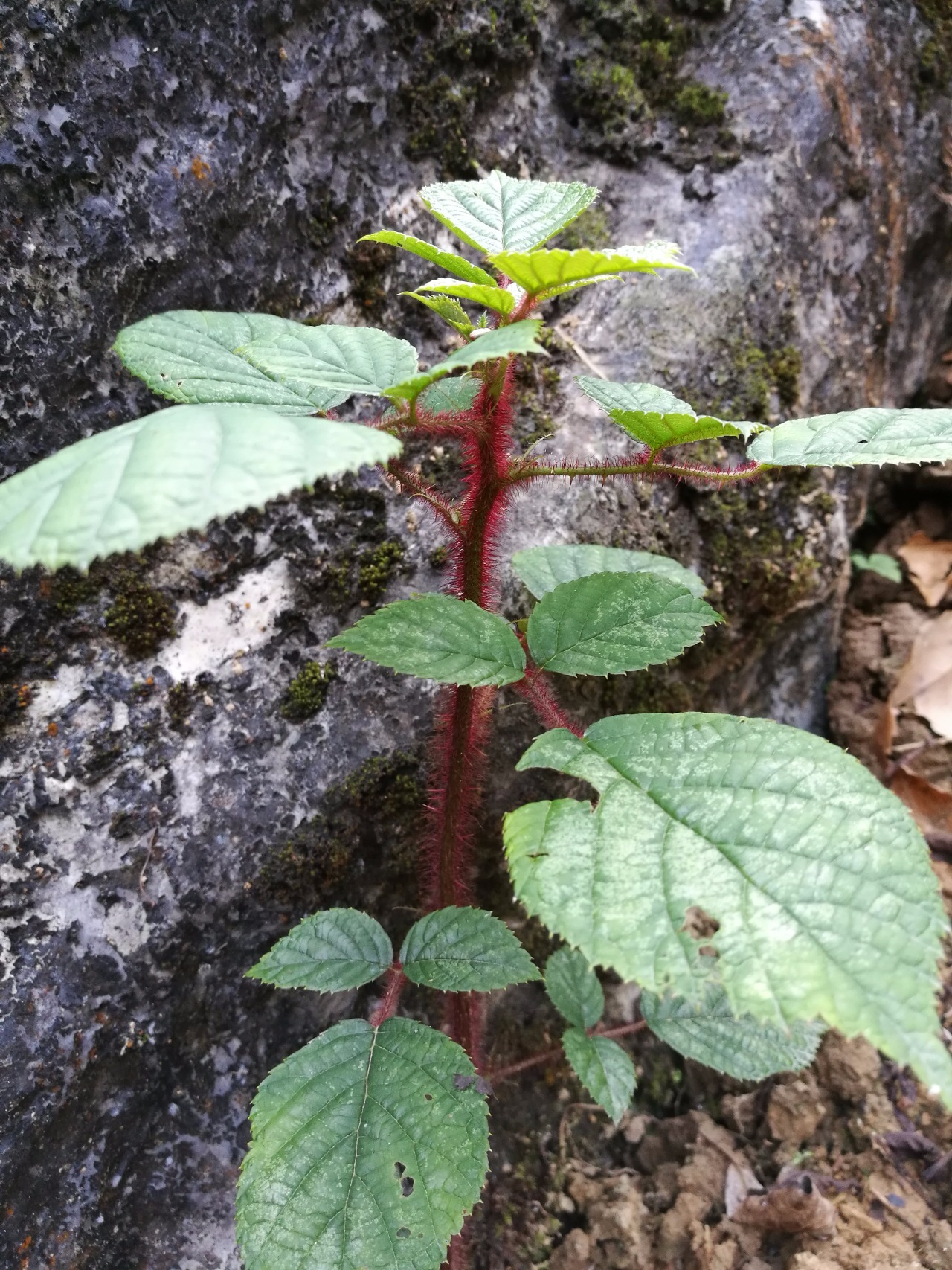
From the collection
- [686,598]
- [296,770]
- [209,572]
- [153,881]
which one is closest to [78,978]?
[153,881]

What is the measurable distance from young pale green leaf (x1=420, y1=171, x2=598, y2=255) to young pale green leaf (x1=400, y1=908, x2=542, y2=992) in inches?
37.3

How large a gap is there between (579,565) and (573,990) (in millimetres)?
795

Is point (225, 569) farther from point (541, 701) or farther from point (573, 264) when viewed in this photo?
point (573, 264)

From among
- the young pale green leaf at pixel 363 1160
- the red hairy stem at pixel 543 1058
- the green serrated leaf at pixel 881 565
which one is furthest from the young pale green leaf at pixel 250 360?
the green serrated leaf at pixel 881 565

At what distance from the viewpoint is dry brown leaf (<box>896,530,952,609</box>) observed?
2623 mm

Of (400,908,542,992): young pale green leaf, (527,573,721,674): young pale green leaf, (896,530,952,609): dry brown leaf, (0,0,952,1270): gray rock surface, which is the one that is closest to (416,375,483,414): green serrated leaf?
(527,573,721,674): young pale green leaf

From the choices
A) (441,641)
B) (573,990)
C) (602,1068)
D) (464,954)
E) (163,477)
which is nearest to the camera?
(163,477)

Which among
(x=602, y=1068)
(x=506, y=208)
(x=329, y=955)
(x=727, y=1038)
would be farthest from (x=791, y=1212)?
(x=506, y=208)

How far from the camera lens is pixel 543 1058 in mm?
1570

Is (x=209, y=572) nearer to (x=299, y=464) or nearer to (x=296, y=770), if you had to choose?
(x=296, y=770)

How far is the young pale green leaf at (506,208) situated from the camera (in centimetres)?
102

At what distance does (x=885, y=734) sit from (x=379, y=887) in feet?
5.30

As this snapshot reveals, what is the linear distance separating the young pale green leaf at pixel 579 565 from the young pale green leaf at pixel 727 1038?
0.74m

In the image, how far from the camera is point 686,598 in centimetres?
118
